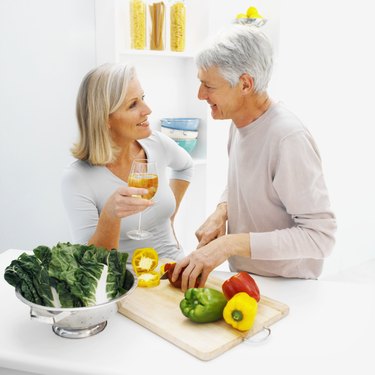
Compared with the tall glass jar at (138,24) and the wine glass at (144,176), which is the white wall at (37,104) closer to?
the tall glass jar at (138,24)

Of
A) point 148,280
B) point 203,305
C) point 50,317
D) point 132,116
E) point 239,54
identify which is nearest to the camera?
point 50,317

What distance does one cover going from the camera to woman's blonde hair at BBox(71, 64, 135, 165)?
1.86 metres

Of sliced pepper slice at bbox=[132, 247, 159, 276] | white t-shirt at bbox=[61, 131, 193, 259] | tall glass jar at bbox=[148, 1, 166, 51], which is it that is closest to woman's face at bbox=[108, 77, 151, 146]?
white t-shirt at bbox=[61, 131, 193, 259]

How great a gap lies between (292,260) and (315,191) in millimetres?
280

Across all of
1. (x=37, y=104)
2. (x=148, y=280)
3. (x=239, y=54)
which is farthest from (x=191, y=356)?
(x=37, y=104)

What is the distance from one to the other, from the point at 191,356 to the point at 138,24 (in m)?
2.04

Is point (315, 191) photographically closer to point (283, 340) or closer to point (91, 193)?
point (283, 340)

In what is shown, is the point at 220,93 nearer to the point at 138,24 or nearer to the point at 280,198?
the point at 280,198

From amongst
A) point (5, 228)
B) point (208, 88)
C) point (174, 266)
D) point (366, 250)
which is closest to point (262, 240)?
point (174, 266)

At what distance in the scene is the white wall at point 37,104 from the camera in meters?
2.58

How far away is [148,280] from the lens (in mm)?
1507

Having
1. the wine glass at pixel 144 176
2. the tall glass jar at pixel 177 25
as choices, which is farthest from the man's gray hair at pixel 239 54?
the tall glass jar at pixel 177 25

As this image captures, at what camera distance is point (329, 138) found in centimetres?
358

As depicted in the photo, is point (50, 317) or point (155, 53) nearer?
point (50, 317)
